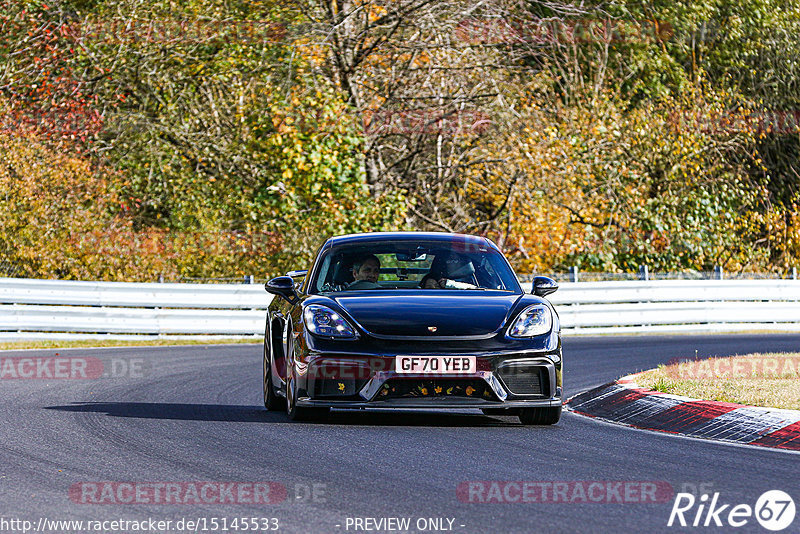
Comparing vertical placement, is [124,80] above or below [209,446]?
above

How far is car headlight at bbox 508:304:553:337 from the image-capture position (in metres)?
9.47

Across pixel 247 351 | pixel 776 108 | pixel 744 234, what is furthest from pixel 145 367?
pixel 776 108

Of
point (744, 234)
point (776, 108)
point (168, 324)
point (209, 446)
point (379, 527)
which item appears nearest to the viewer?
point (379, 527)

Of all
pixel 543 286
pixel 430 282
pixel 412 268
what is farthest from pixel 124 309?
pixel 543 286

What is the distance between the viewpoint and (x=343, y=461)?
774cm

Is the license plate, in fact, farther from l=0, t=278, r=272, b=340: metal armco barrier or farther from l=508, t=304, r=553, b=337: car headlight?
l=0, t=278, r=272, b=340: metal armco barrier

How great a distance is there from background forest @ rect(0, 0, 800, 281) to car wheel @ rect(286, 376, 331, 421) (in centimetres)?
1590

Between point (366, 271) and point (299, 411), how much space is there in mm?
1326

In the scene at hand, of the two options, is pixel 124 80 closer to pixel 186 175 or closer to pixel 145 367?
pixel 186 175

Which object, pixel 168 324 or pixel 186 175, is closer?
pixel 168 324

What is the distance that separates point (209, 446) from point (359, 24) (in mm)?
20380

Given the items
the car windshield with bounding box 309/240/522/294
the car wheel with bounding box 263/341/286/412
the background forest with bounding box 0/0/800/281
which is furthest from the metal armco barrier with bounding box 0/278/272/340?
the car windshield with bounding box 309/240/522/294

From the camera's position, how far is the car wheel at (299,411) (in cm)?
981

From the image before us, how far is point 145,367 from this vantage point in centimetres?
1608
